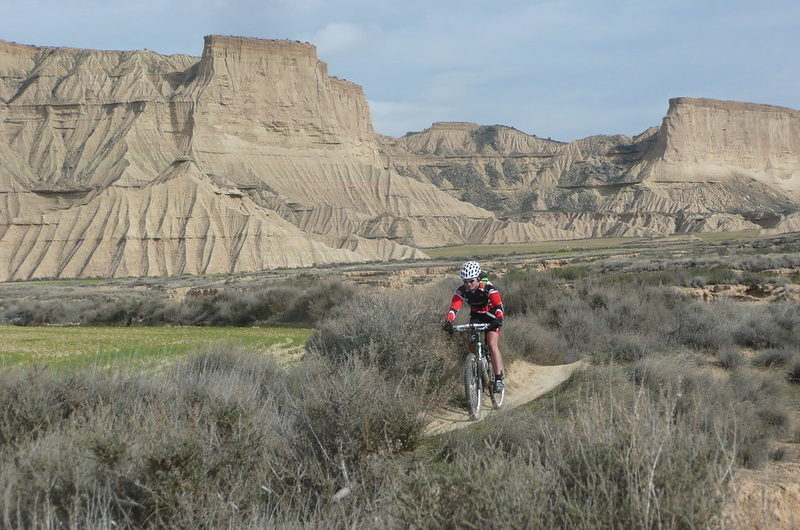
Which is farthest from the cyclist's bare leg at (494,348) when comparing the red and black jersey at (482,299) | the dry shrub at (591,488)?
the dry shrub at (591,488)

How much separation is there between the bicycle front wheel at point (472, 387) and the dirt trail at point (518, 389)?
10 centimetres

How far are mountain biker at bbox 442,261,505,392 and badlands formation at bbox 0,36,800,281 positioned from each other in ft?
170

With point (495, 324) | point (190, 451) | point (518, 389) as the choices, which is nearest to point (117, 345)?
point (518, 389)

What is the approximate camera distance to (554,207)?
5285 inches

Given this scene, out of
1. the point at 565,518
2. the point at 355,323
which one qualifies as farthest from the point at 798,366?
the point at 565,518

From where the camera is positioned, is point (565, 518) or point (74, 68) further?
point (74, 68)

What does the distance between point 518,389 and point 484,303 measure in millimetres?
2491

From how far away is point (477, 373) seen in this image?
8.98m

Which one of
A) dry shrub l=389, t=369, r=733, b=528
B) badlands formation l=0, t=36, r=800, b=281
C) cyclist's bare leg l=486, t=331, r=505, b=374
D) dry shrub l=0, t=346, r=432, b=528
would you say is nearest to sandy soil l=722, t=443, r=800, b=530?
dry shrub l=389, t=369, r=733, b=528

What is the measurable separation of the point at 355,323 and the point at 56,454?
5761 millimetres

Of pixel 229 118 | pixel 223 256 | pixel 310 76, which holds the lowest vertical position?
pixel 223 256

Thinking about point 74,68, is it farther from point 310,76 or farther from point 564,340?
point 564,340

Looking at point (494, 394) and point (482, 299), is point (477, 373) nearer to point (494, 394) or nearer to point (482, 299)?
point (494, 394)

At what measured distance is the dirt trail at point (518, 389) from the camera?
8.43 meters
